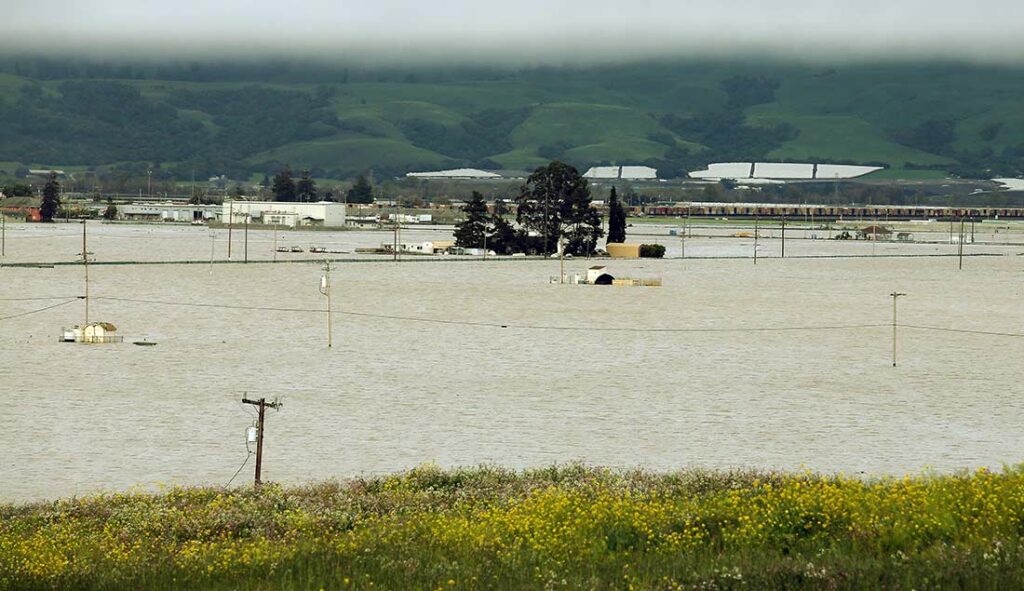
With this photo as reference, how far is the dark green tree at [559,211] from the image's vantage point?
4409 inches

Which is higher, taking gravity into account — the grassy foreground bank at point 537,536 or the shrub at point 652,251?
the shrub at point 652,251

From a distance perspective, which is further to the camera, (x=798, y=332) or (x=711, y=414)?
(x=798, y=332)

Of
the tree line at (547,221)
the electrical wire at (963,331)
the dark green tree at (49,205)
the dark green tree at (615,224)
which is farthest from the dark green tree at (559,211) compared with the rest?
the dark green tree at (49,205)

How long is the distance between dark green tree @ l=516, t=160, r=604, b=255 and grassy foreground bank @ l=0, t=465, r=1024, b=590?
88.2m

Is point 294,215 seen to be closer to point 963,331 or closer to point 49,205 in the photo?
point 49,205

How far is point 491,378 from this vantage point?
133 ft

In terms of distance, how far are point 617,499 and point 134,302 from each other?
45.6 metres

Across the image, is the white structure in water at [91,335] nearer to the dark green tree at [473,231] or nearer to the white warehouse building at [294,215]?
the dark green tree at [473,231]

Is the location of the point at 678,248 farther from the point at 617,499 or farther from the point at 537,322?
the point at 617,499

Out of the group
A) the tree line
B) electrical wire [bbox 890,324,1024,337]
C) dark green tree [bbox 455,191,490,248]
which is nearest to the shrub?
the tree line

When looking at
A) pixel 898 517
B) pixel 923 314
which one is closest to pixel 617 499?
pixel 898 517

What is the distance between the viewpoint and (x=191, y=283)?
7538 cm

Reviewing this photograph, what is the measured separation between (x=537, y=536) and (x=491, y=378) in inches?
862

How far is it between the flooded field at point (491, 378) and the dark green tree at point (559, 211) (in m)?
31.3
